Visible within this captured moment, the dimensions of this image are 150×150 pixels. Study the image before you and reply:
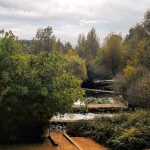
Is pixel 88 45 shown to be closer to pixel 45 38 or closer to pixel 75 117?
pixel 45 38

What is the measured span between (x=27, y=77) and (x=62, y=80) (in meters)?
1.88

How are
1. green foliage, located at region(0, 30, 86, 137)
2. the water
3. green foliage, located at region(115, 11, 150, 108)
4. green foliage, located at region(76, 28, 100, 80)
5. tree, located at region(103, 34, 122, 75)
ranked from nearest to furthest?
green foliage, located at region(0, 30, 86, 137)
the water
green foliage, located at region(115, 11, 150, 108)
tree, located at region(103, 34, 122, 75)
green foliage, located at region(76, 28, 100, 80)

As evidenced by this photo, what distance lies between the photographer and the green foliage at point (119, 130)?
65.9 ft

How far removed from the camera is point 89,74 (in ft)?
215

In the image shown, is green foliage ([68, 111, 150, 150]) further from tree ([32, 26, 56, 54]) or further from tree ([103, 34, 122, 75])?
tree ([32, 26, 56, 54])

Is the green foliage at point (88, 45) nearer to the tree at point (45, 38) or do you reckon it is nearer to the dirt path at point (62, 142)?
the tree at point (45, 38)

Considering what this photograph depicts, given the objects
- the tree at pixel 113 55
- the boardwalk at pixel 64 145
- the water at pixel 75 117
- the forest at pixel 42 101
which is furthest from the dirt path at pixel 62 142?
the tree at pixel 113 55

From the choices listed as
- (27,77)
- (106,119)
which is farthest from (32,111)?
(106,119)

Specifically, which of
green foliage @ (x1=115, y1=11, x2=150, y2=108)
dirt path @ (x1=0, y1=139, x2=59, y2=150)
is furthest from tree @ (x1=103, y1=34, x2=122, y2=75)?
dirt path @ (x1=0, y1=139, x2=59, y2=150)

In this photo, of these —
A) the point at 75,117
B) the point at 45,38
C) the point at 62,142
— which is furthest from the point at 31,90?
the point at 45,38

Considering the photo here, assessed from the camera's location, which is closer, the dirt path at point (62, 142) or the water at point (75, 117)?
the dirt path at point (62, 142)

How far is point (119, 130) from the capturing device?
22094mm

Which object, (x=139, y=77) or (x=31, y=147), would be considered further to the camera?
(x=139, y=77)

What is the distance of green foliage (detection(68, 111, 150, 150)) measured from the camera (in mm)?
20078
